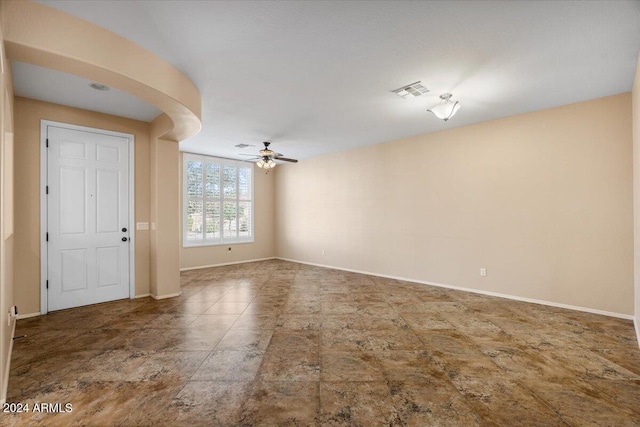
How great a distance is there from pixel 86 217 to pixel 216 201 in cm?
345

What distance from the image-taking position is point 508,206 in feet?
14.9

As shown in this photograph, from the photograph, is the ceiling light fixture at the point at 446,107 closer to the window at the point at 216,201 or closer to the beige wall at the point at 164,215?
the beige wall at the point at 164,215

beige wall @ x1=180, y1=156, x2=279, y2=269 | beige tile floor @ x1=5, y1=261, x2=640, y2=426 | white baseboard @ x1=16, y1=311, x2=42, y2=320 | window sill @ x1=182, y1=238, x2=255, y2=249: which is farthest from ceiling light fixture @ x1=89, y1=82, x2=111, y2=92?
beige wall @ x1=180, y1=156, x2=279, y2=269

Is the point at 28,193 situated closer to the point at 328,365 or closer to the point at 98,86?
the point at 98,86

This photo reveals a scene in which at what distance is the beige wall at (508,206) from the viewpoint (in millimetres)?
3740

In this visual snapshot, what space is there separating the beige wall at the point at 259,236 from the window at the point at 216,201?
0.17m

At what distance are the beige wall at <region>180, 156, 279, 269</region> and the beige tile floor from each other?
3311mm

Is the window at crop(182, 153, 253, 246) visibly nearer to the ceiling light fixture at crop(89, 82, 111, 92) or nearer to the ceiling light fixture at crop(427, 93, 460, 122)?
the ceiling light fixture at crop(89, 82, 111, 92)

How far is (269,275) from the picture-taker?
636 cm

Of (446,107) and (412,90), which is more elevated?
(412,90)

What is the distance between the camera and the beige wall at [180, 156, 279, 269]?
7528mm

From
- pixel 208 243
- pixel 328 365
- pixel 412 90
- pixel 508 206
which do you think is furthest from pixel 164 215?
pixel 508 206

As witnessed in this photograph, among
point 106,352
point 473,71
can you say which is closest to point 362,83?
point 473,71

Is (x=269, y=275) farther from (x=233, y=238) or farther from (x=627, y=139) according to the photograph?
(x=627, y=139)
